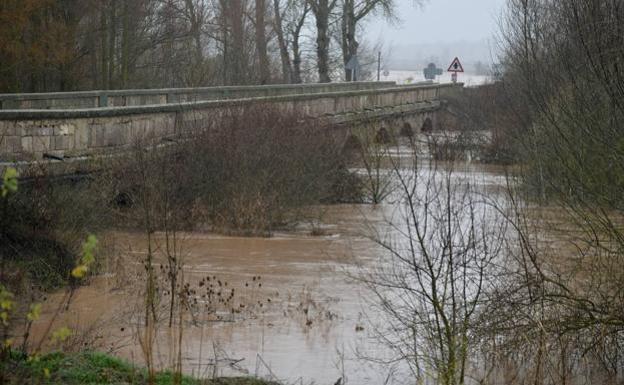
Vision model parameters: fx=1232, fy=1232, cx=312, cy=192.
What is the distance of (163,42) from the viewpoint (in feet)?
128

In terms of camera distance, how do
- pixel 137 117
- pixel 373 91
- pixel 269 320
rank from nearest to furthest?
pixel 269 320 < pixel 137 117 < pixel 373 91

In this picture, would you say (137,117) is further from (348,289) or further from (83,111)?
(348,289)

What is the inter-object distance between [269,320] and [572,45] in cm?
499

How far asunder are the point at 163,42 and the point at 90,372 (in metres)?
30.0

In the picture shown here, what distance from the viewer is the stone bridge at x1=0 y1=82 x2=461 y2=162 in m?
18.6

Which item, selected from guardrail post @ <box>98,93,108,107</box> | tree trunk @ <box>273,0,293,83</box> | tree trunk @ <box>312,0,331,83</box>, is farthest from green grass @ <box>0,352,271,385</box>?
tree trunk @ <box>273,0,293,83</box>

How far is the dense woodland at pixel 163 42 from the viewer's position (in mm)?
31766

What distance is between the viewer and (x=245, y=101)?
2639 cm

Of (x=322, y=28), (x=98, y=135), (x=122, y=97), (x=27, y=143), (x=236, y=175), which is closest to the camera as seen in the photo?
(x=27, y=143)

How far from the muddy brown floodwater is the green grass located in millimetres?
901

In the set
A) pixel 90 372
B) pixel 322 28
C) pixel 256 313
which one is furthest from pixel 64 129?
pixel 322 28

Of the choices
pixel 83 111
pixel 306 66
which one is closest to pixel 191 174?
pixel 83 111

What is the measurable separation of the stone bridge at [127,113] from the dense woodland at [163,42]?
2.98 m

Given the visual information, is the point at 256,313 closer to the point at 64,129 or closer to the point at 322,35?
the point at 64,129
